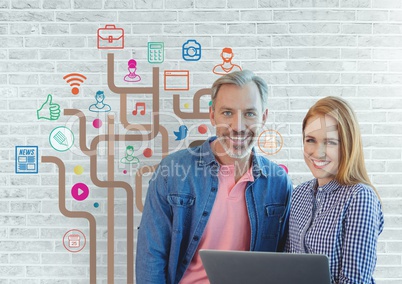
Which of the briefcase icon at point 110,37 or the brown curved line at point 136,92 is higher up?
the briefcase icon at point 110,37

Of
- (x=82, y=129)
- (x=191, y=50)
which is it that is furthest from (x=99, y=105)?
(x=191, y=50)

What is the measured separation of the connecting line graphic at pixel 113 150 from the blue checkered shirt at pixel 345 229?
1.17 m

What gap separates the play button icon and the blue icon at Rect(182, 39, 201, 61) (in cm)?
106

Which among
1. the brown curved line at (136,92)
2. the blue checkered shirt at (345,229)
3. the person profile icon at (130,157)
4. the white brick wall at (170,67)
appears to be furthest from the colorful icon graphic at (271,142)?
the blue checkered shirt at (345,229)

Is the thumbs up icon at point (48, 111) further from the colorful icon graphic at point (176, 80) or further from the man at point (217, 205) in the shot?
the man at point (217, 205)

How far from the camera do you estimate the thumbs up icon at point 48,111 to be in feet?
9.62

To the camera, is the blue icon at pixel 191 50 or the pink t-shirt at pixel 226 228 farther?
the blue icon at pixel 191 50

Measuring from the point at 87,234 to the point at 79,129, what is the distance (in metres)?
0.69

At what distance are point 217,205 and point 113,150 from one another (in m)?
0.96

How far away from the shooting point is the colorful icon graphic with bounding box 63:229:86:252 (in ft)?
9.58

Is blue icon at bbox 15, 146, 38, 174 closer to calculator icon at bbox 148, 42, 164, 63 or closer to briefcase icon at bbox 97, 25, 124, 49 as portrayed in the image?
briefcase icon at bbox 97, 25, 124, 49

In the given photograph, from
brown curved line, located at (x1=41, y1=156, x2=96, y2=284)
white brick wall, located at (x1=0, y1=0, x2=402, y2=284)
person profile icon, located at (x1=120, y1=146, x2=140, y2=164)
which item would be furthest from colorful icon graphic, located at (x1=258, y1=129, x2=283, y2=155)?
brown curved line, located at (x1=41, y1=156, x2=96, y2=284)

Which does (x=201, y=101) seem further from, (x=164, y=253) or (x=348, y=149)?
(x=348, y=149)

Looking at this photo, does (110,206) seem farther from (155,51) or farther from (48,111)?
(155,51)
